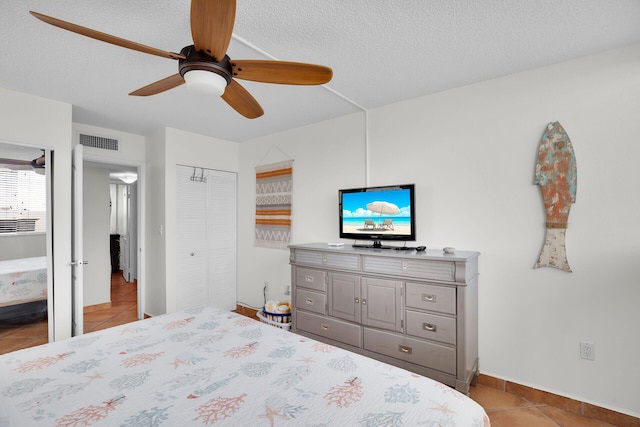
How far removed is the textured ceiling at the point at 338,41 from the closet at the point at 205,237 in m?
1.38

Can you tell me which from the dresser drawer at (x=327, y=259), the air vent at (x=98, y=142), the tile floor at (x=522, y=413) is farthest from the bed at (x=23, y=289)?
the tile floor at (x=522, y=413)

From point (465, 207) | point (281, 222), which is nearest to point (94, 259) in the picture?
point (281, 222)

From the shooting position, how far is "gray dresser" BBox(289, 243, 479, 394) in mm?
2211

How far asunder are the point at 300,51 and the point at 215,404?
2.06 m

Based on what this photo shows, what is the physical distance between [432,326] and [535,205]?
1201 mm

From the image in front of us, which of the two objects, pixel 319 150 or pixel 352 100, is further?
pixel 319 150

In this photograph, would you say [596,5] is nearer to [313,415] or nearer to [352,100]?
[352,100]

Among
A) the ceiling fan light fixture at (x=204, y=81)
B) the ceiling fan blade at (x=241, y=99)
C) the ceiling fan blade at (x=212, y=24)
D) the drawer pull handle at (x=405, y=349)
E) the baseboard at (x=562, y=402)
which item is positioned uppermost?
the ceiling fan blade at (x=212, y=24)

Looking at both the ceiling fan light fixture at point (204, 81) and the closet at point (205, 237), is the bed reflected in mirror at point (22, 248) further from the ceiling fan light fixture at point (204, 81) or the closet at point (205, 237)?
the ceiling fan light fixture at point (204, 81)

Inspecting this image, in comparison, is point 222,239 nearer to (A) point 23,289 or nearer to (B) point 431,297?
(A) point 23,289

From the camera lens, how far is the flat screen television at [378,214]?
2758mm

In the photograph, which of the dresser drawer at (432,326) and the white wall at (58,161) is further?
the white wall at (58,161)

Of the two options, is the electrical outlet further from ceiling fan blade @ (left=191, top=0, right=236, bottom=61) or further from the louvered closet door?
the louvered closet door

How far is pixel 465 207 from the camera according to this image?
2613 mm
